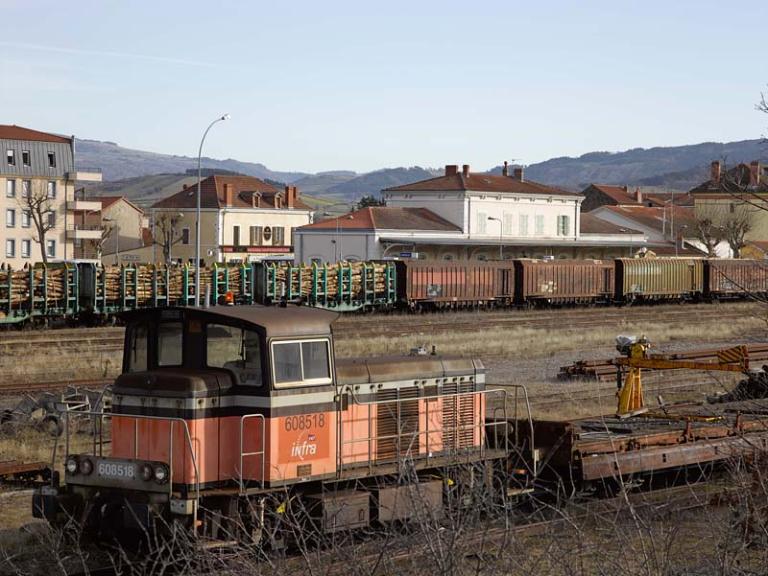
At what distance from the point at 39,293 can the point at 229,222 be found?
64.3m

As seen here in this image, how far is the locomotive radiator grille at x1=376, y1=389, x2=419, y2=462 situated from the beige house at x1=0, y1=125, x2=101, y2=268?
80.3 meters

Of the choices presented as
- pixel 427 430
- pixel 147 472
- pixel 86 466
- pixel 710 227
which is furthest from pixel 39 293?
pixel 710 227

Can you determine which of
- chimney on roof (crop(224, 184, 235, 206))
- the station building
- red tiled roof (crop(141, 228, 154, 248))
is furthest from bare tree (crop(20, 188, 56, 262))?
red tiled roof (crop(141, 228, 154, 248))

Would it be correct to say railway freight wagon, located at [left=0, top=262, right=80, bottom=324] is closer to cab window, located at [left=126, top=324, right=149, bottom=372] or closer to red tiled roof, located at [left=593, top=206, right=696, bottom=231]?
cab window, located at [left=126, top=324, right=149, bottom=372]

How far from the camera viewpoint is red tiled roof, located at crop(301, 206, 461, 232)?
78.8 m

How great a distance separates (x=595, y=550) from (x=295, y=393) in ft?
12.8

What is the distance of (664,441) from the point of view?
16812 mm

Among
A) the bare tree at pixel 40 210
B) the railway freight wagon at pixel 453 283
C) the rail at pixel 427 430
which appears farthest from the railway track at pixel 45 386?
the bare tree at pixel 40 210

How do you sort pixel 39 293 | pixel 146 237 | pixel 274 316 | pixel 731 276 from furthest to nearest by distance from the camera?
pixel 146 237 → pixel 731 276 → pixel 39 293 → pixel 274 316

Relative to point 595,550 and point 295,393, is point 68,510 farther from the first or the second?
point 595,550

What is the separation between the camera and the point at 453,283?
55625mm

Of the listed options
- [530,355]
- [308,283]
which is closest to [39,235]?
[308,283]

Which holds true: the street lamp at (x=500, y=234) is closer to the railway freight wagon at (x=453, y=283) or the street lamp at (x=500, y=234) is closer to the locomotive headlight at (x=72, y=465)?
the railway freight wagon at (x=453, y=283)

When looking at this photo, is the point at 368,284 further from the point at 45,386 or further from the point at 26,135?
the point at 26,135
